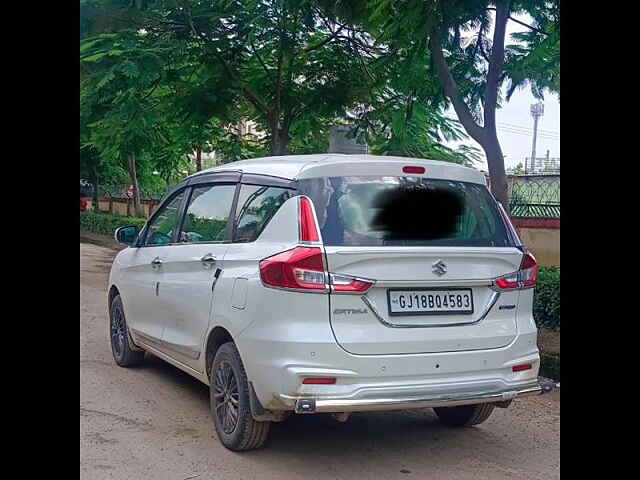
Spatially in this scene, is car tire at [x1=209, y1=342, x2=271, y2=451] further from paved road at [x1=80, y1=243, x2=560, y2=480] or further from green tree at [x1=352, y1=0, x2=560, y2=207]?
green tree at [x1=352, y1=0, x2=560, y2=207]

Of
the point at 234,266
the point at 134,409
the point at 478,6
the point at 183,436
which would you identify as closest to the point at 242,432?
the point at 183,436

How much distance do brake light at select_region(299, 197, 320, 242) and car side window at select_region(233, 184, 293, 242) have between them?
0.19 meters

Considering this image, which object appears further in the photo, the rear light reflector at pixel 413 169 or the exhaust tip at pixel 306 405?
the rear light reflector at pixel 413 169

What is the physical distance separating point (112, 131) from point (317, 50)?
3.46 metres

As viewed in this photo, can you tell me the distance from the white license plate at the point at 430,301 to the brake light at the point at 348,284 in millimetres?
159

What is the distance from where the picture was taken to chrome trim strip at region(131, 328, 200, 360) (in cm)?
519

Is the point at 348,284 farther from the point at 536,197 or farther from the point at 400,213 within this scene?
the point at 536,197

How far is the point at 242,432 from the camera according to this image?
457 cm

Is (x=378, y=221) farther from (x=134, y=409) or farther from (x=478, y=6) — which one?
(x=478, y=6)

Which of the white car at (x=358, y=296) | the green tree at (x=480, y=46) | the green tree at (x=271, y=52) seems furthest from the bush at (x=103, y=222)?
the white car at (x=358, y=296)

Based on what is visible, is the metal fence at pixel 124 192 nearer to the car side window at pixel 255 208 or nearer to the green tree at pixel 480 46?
the green tree at pixel 480 46

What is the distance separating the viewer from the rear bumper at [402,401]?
157 inches

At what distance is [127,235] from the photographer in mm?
6879

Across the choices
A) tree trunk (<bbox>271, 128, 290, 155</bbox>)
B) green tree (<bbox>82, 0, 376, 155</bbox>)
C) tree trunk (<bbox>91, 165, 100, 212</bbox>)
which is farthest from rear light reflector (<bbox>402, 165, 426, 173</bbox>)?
tree trunk (<bbox>91, 165, 100, 212</bbox>)
